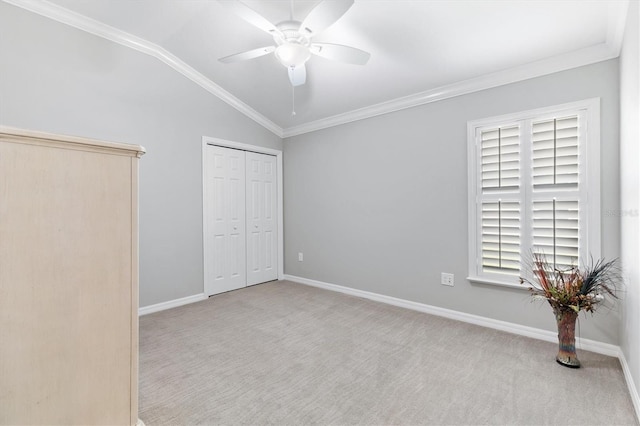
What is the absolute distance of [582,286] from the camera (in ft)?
6.85

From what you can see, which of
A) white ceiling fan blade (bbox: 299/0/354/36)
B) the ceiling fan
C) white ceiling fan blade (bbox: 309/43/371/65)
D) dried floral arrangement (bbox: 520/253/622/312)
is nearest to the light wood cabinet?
the ceiling fan

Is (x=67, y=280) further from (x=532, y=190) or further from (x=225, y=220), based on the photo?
(x=532, y=190)

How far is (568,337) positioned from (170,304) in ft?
12.3

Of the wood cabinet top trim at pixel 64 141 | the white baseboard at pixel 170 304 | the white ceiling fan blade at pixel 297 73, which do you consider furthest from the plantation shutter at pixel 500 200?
the white baseboard at pixel 170 304

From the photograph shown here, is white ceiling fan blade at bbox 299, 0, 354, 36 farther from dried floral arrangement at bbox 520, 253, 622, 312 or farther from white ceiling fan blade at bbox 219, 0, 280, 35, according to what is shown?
dried floral arrangement at bbox 520, 253, 622, 312

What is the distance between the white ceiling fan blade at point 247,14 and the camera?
1.75 meters

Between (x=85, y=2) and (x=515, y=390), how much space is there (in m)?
4.49

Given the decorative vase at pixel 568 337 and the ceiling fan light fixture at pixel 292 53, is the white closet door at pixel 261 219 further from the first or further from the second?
the decorative vase at pixel 568 337

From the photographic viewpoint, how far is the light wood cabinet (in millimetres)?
1021

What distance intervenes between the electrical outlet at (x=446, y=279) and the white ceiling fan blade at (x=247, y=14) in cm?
273

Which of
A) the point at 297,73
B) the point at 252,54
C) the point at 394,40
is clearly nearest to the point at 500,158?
the point at 394,40

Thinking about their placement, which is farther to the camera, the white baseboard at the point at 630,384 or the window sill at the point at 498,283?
the window sill at the point at 498,283

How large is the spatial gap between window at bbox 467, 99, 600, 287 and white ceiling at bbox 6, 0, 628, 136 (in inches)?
18.7

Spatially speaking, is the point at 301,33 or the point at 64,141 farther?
the point at 301,33
